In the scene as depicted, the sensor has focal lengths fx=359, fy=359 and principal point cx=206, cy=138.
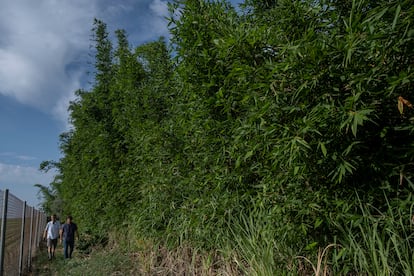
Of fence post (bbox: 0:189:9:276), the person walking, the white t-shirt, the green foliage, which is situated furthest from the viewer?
the white t-shirt

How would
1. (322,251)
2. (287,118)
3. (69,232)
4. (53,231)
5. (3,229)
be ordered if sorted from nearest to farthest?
(287,118)
(322,251)
(3,229)
(69,232)
(53,231)

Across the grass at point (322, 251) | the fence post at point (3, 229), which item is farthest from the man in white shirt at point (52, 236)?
the grass at point (322, 251)

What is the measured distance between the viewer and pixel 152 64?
6527 mm

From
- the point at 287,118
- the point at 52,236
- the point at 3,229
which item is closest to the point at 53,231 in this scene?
the point at 52,236

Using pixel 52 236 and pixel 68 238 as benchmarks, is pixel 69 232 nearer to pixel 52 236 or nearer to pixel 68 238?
pixel 68 238

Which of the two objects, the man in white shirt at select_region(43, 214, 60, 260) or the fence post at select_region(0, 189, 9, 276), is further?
the man in white shirt at select_region(43, 214, 60, 260)

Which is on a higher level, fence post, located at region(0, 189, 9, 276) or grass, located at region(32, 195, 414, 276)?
fence post, located at region(0, 189, 9, 276)

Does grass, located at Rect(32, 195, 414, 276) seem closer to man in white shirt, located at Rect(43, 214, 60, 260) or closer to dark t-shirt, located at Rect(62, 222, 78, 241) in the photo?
dark t-shirt, located at Rect(62, 222, 78, 241)

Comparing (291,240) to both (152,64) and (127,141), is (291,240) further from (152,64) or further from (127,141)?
(127,141)

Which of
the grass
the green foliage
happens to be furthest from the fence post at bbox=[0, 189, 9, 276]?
the grass

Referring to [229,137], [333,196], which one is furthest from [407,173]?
[229,137]

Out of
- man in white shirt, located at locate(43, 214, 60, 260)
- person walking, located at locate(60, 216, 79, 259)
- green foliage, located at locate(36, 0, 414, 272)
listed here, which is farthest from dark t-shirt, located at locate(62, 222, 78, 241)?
green foliage, located at locate(36, 0, 414, 272)

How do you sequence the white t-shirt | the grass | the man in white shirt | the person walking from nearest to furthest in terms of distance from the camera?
the grass → the person walking → the man in white shirt → the white t-shirt

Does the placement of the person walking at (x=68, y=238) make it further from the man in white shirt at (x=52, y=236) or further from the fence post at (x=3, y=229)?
the fence post at (x=3, y=229)
